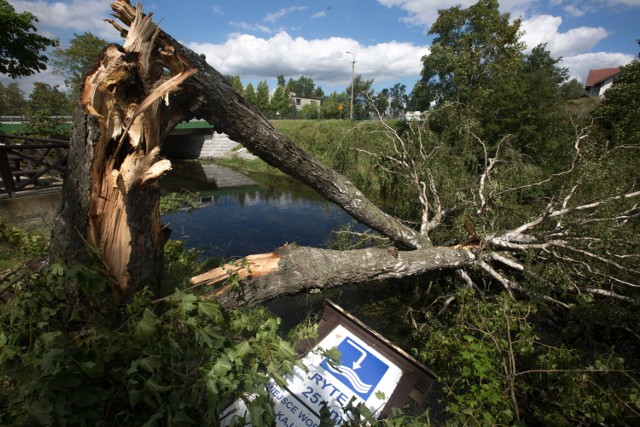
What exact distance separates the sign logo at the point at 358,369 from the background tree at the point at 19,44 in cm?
1406

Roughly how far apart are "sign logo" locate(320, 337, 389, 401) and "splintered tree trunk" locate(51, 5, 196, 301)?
1792mm

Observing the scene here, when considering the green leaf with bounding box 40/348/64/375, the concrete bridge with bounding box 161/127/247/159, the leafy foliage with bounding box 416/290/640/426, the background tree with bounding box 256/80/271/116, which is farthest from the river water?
the background tree with bounding box 256/80/271/116

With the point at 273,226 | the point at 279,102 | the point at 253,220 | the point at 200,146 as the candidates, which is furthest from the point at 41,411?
the point at 279,102

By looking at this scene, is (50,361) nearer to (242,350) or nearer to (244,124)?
(242,350)

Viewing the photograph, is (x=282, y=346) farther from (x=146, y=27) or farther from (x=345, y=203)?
(x=345, y=203)

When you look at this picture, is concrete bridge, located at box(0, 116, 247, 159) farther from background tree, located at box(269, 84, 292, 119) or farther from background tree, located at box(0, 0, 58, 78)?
background tree, located at box(269, 84, 292, 119)

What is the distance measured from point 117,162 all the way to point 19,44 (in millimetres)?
12898

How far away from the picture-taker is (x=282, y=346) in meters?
1.52

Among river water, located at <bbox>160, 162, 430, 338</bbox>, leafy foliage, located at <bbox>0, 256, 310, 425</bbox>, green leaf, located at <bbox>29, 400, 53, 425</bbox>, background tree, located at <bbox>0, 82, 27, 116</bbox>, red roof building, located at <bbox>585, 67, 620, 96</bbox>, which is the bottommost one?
river water, located at <bbox>160, 162, 430, 338</bbox>

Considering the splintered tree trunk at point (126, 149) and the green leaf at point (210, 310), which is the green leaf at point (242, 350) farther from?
the splintered tree trunk at point (126, 149)

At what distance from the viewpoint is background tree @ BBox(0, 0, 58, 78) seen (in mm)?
9439

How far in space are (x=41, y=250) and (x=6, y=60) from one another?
1013 centimetres

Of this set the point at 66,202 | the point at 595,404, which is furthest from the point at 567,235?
the point at 66,202

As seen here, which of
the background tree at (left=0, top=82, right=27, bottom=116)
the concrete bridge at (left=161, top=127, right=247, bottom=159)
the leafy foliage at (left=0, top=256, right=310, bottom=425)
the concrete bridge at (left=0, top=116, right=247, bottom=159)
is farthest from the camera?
the background tree at (left=0, top=82, right=27, bottom=116)
